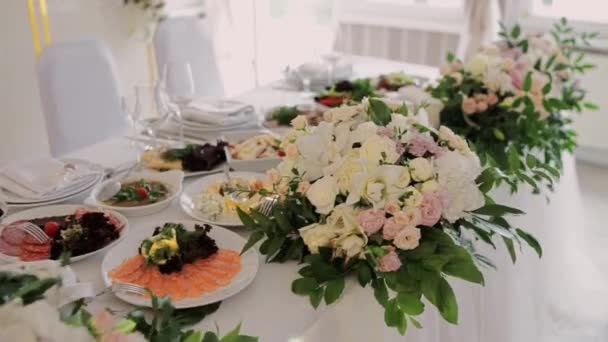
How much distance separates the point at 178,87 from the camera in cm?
208

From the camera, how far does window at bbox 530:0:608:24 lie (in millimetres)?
3768

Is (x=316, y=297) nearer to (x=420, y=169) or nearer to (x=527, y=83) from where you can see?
(x=420, y=169)

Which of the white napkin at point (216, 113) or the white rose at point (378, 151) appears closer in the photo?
the white rose at point (378, 151)

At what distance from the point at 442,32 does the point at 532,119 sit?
7.77 feet

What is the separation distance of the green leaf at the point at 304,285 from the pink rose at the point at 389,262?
115mm

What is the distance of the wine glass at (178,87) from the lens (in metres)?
1.77

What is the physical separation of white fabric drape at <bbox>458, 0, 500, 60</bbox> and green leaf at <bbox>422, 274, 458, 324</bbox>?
9.60 feet

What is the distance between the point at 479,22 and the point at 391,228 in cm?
306

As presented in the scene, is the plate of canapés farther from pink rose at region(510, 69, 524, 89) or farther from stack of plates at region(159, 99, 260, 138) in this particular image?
pink rose at region(510, 69, 524, 89)

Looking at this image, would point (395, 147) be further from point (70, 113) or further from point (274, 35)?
point (274, 35)

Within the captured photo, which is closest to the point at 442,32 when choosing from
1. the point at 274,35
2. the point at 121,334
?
the point at 274,35

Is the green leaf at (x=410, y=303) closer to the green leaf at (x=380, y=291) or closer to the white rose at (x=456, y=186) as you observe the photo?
the green leaf at (x=380, y=291)

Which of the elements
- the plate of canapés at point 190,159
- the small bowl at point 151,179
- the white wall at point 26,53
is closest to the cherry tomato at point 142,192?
the small bowl at point 151,179

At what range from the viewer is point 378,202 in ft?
3.43
